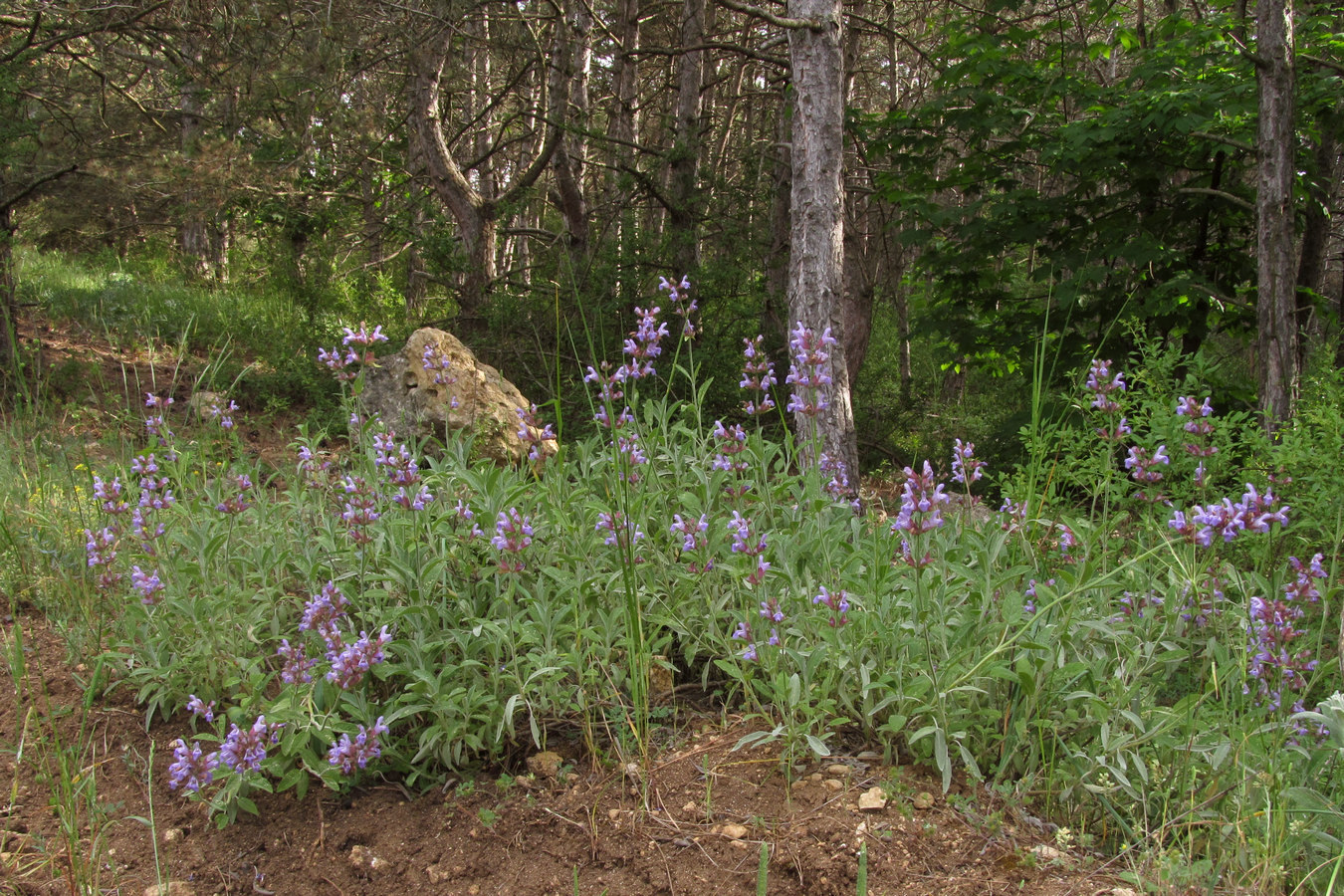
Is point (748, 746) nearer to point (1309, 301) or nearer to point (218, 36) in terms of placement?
point (1309, 301)

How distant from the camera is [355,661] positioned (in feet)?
7.95

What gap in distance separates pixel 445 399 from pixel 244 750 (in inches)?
116

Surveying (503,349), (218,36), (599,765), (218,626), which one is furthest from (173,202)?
(599,765)

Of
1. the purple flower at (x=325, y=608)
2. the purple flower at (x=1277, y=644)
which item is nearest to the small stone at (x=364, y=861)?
the purple flower at (x=325, y=608)

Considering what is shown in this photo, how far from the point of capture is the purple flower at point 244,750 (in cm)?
233

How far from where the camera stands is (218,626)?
2.91 metres

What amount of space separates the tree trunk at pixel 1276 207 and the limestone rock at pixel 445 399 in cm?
439

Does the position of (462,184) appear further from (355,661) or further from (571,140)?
(355,661)

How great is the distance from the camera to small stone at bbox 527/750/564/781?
102 inches

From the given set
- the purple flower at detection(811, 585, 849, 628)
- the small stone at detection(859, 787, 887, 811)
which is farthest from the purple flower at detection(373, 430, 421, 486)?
the small stone at detection(859, 787, 887, 811)

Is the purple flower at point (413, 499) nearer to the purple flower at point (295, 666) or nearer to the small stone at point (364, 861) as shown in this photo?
the purple flower at point (295, 666)

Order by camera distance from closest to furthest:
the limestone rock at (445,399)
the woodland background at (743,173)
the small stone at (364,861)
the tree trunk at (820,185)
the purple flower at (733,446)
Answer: the small stone at (364,861) < the purple flower at (733,446) < the tree trunk at (820,185) < the limestone rock at (445,399) < the woodland background at (743,173)

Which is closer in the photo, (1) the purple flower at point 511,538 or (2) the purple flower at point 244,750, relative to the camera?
(2) the purple flower at point 244,750

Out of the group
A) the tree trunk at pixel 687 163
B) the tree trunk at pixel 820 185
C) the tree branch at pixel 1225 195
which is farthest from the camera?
the tree trunk at pixel 687 163
